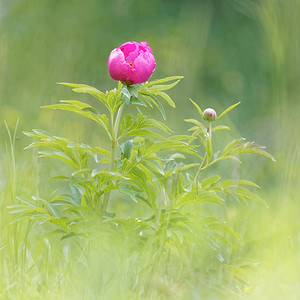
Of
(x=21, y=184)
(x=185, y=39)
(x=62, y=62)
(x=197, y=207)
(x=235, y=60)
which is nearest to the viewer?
(x=197, y=207)

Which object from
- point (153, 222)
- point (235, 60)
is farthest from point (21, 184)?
point (235, 60)

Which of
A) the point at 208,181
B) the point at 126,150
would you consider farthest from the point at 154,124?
the point at 208,181

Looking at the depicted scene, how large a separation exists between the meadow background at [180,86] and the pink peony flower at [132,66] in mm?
339

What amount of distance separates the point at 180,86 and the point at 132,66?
6.01ft

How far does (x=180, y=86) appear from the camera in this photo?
3.26 m

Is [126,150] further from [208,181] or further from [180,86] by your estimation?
[180,86]

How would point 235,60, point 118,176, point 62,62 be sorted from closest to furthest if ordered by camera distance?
1. point 118,176
2. point 62,62
3. point 235,60

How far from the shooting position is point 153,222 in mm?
1437

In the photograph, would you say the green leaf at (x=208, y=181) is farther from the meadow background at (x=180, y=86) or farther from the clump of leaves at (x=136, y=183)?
the meadow background at (x=180, y=86)

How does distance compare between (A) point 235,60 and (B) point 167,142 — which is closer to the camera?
(B) point 167,142

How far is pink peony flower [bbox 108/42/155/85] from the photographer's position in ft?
4.71

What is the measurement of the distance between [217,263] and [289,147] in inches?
15.3

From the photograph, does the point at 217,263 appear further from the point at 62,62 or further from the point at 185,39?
the point at 185,39

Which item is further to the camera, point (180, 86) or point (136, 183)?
point (180, 86)
